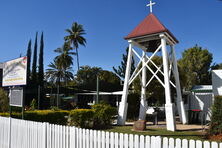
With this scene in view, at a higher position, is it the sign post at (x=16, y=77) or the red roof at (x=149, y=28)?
the red roof at (x=149, y=28)

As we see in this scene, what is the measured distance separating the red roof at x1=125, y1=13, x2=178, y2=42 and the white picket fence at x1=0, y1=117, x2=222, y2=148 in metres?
8.13

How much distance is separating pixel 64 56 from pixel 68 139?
3668 cm

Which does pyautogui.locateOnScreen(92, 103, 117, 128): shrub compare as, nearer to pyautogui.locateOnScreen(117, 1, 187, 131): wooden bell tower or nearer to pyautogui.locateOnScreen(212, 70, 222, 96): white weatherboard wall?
pyautogui.locateOnScreen(117, 1, 187, 131): wooden bell tower

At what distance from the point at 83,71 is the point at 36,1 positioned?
1799 inches

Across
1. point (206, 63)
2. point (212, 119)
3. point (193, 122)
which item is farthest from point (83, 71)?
point (212, 119)

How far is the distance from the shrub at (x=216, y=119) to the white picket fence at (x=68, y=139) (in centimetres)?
326

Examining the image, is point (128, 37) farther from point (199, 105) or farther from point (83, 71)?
point (83, 71)

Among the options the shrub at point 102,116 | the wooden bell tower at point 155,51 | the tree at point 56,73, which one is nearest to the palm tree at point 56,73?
the tree at point 56,73

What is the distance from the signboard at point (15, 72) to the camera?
24.3ft

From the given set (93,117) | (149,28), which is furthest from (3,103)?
(149,28)

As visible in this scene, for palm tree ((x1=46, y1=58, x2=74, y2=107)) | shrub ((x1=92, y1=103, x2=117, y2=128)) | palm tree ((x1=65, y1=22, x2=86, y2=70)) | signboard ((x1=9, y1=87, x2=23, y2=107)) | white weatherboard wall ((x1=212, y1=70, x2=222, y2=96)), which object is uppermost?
palm tree ((x1=65, y1=22, x2=86, y2=70))

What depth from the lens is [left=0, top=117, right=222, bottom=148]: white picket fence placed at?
349 cm

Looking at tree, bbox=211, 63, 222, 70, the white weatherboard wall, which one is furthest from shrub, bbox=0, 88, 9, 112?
tree, bbox=211, 63, 222, 70

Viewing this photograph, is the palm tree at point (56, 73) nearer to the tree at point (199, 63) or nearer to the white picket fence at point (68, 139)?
the tree at point (199, 63)
